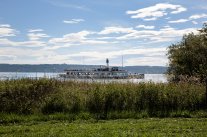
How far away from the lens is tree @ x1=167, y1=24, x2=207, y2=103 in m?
27.7

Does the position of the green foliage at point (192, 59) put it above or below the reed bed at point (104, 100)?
above

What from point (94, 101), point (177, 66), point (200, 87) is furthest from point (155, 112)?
point (177, 66)

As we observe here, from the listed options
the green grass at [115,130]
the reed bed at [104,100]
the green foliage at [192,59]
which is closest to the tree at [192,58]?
the green foliage at [192,59]

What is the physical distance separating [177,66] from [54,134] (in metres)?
27.1

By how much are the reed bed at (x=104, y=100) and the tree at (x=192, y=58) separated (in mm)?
4910

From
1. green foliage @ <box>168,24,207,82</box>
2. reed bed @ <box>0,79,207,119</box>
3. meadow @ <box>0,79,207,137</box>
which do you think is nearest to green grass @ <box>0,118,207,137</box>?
meadow @ <box>0,79,207,137</box>

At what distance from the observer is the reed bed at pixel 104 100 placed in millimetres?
18016

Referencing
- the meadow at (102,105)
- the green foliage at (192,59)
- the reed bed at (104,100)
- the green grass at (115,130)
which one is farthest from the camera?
the green foliage at (192,59)

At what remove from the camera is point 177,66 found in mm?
37875

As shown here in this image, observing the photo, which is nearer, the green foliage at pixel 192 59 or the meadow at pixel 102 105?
the meadow at pixel 102 105

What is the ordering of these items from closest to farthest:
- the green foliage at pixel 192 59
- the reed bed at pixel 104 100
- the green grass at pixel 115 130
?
the green grass at pixel 115 130 → the reed bed at pixel 104 100 → the green foliage at pixel 192 59

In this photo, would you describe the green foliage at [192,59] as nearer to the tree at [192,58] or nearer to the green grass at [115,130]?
the tree at [192,58]

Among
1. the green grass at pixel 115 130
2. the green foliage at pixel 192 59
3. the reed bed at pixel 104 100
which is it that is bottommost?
the green grass at pixel 115 130

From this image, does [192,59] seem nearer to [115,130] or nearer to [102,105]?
[102,105]
